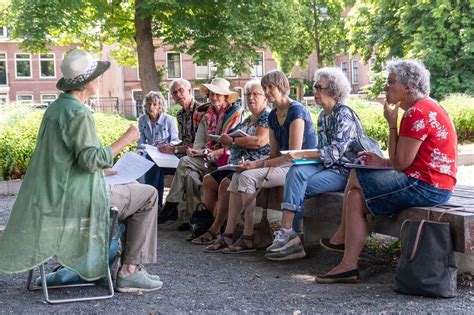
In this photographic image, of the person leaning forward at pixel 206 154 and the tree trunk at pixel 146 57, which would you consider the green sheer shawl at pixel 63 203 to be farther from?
the tree trunk at pixel 146 57

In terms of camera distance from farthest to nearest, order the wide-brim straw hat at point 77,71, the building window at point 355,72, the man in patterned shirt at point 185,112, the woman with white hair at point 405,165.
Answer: the building window at point 355,72 < the man in patterned shirt at point 185,112 < the woman with white hair at point 405,165 < the wide-brim straw hat at point 77,71

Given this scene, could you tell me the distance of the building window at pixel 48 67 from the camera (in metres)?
48.9

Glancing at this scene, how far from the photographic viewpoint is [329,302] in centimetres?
440

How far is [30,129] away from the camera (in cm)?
1216

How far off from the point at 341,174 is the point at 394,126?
1065mm

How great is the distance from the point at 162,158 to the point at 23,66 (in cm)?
4395

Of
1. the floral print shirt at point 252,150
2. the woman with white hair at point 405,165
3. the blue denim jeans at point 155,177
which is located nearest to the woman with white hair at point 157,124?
the blue denim jeans at point 155,177

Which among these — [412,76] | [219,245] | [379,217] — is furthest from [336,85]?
[219,245]

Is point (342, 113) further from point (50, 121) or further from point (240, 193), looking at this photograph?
point (50, 121)

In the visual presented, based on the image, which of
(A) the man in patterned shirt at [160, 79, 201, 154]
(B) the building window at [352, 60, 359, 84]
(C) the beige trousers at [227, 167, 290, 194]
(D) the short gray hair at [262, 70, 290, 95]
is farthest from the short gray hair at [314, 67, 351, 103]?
(B) the building window at [352, 60, 359, 84]

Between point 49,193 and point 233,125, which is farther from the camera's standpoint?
point 233,125

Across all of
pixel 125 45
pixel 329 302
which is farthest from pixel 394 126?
pixel 125 45

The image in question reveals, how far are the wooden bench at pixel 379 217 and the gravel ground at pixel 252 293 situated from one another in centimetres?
32

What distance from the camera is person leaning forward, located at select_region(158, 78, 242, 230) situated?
24.1 feet
